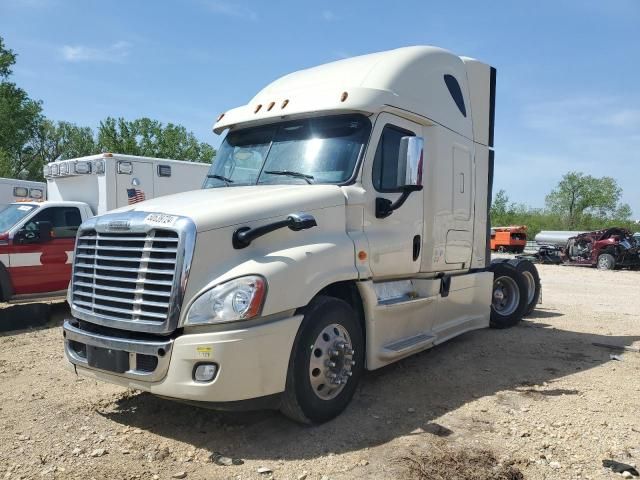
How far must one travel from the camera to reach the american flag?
10.8 m

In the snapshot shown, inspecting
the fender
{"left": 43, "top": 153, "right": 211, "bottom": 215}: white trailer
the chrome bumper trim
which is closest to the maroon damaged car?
{"left": 43, "top": 153, "right": 211, "bottom": 215}: white trailer

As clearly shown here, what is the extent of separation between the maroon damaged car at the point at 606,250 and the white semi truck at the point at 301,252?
747 inches

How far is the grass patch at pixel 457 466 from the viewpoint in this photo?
348 cm

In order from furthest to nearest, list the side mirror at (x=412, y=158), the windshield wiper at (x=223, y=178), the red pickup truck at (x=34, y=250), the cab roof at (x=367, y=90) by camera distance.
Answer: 1. the red pickup truck at (x=34, y=250)
2. the windshield wiper at (x=223, y=178)
3. the cab roof at (x=367, y=90)
4. the side mirror at (x=412, y=158)

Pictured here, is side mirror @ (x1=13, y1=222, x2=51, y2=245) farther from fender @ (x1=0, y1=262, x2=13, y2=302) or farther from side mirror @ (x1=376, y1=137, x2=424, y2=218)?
side mirror @ (x1=376, y1=137, x2=424, y2=218)

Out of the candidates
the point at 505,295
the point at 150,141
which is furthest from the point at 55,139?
the point at 505,295

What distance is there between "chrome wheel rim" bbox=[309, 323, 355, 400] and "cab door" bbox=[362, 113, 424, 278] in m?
0.78

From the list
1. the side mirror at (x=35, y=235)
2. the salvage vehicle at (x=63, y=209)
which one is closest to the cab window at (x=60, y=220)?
the salvage vehicle at (x=63, y=209)

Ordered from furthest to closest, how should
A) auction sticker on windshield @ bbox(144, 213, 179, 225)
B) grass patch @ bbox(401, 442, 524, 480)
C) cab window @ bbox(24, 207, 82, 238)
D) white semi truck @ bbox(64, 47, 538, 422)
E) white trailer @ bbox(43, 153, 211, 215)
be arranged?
white trailer @ bbox(43, 153, 211, 215) < cab window @ bbox(24, 207, 82, 238) < auction sticker on windshield @ bbox(144, 213, 179, 225) < white semi truck @ bbox(64, 47, 538, 422) < grass patch @ bbox(401, 442, 524, 480)

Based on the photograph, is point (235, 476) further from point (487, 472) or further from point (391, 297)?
point (391, 297)

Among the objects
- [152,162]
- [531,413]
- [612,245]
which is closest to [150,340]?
→ [531,413]

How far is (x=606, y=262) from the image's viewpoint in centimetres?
2283

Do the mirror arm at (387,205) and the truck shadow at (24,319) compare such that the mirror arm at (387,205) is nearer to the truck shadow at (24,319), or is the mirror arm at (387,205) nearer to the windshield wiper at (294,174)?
the windshield wiper at (294,174)

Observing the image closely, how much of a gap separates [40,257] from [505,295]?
771cm
